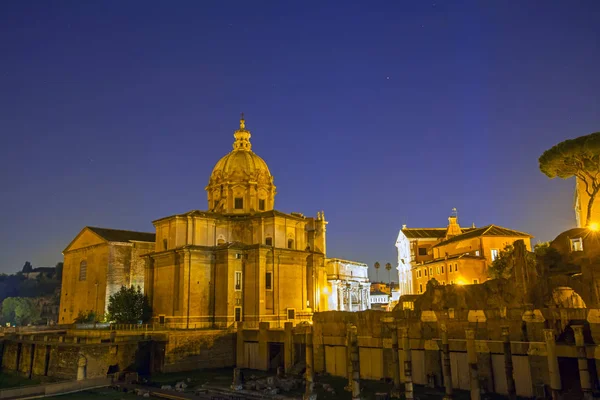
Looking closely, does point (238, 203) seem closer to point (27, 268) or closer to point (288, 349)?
point (288, 349)

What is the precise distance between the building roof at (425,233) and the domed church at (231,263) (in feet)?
73.1

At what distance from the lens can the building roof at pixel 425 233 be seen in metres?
78.0

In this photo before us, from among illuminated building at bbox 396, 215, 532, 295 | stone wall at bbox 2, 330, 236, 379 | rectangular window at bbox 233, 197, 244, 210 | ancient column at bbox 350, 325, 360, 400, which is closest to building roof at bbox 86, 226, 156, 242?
rectangular window at bbox 233, 197, 244, 210

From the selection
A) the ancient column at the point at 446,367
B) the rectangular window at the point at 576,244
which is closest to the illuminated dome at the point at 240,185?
the rectangular window at the point at 576,244

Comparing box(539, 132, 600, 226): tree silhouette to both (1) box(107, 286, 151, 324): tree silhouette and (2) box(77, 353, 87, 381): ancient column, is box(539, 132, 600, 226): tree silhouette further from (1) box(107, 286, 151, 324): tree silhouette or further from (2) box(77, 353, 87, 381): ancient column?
(1) box(107, 286, 151, 324): tree silhouette

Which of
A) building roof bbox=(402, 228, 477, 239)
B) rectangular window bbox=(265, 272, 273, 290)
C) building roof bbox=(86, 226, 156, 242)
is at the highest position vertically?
building roof bbox=(402, 228, 477, 239)

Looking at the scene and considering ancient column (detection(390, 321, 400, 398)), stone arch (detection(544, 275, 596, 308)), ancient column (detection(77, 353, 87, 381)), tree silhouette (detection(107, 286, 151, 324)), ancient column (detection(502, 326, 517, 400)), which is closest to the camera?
ancient column (detection(502, 326, 517, 400))

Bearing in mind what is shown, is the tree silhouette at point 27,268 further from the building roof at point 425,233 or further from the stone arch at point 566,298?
the stone arch at point 566,298

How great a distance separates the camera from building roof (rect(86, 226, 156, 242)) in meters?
62.0

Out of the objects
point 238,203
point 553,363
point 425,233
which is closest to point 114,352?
point 238,203

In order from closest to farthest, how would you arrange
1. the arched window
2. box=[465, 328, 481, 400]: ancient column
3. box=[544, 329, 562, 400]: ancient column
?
box=[544, 329, 562, 400]: ancient column, box=[465, 328, 481, 400]: ancient column, the arched window

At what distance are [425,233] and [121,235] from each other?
43993 mm

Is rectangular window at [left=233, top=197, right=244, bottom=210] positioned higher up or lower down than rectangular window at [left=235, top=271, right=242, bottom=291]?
higher up

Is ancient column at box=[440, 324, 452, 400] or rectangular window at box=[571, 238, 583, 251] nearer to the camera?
ancient column at box=[440, 324, 452, 400]
